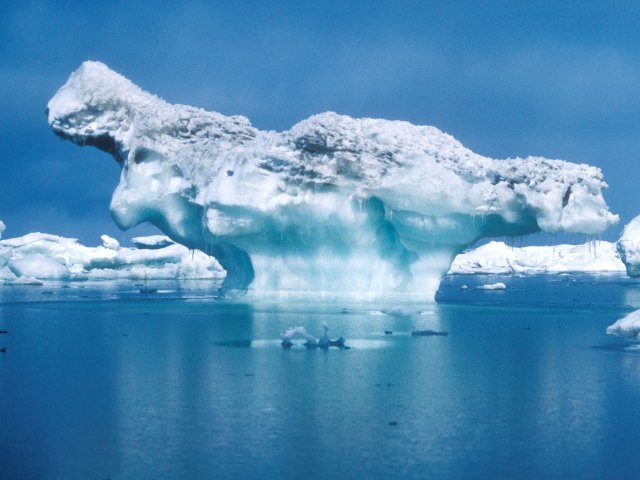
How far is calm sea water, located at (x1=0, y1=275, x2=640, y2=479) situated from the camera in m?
8.34

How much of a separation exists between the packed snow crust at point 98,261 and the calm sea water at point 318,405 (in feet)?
125

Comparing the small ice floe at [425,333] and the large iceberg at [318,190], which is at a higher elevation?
the large iceberg at [318,190]

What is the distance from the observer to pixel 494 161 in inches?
1003

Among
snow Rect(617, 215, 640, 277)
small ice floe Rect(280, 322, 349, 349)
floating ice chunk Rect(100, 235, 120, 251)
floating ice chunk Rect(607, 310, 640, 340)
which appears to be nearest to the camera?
small ice floe Rect(280, 322, 349, 349)

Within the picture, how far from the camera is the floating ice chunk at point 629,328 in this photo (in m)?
17.4

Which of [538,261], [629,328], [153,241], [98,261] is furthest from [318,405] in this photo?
[538,261]

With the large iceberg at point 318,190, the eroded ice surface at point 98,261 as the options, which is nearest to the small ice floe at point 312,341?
the large iceberg at point 318,190

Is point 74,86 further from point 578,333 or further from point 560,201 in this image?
point 578,333

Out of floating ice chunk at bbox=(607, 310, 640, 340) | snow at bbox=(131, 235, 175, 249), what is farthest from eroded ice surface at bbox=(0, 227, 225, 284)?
floating ice chunk at bbox=(607, 310, 640, 340)

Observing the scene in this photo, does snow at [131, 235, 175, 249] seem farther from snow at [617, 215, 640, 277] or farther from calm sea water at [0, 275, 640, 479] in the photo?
calm sea water at [0, 275, 640, 479]

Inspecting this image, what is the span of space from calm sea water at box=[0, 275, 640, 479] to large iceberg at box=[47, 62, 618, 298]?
18.6 feet

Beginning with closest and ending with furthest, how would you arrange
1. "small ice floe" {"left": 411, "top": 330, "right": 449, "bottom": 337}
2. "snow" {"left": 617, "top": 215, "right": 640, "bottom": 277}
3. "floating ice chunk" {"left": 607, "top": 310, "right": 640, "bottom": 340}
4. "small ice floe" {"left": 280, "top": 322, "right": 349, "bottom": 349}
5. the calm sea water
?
the calm sea water → "small ice floe" {"left": 280, "top": 322, "right": 349, "bottom": 349} → "floating ice chunk" {"left": 607, "top": 310, "right": 640, "bottom": 340} → "small ice floe" {"left": 411, "top": 330, "right": 449, "bottom": 337} → "snow" {"left": 617, "top": 215, "right": 640, "bottom": 277}

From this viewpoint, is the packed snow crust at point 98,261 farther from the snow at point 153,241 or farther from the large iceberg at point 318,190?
the large iceberg at point 318,190

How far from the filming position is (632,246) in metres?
40.6
